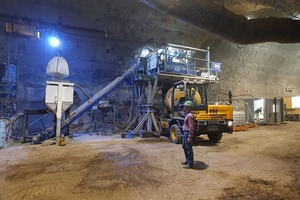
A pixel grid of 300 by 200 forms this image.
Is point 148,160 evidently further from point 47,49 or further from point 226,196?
point 47,49

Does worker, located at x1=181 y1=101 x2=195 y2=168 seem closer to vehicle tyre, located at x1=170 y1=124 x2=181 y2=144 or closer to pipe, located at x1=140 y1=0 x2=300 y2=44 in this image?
pipe, located at x1=140 y1=0 x2=300 y2=44

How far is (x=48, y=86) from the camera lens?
8422 millimetres

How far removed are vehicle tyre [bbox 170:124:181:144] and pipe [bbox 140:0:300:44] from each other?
5016 millimetres

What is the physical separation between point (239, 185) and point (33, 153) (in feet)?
21.6

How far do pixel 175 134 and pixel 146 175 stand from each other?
14.4 feet

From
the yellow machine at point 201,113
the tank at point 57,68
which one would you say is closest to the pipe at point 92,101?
the tank at point 57,68

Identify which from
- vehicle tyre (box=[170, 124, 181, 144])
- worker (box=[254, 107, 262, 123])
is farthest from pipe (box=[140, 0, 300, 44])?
Answer: worker (box=[254, 107, 262, 123])

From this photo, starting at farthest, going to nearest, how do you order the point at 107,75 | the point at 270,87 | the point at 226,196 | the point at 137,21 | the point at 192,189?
1. the point at 270,87
2. the point at 107,75
3. the point at 137,21
4. the point at 192,189
5. the point at 226,196

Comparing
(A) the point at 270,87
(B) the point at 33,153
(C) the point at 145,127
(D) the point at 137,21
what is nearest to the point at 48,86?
(B) the point at 33,153

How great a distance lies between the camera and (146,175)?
4.75 m

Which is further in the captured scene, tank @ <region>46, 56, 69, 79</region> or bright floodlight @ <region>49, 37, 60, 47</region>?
bright floodlight @ <region>49, 37, 60, 47</region>

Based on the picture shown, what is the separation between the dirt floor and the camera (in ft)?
12.3

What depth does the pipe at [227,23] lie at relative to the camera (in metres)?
4.12

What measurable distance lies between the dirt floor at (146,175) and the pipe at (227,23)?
10.7 feet
